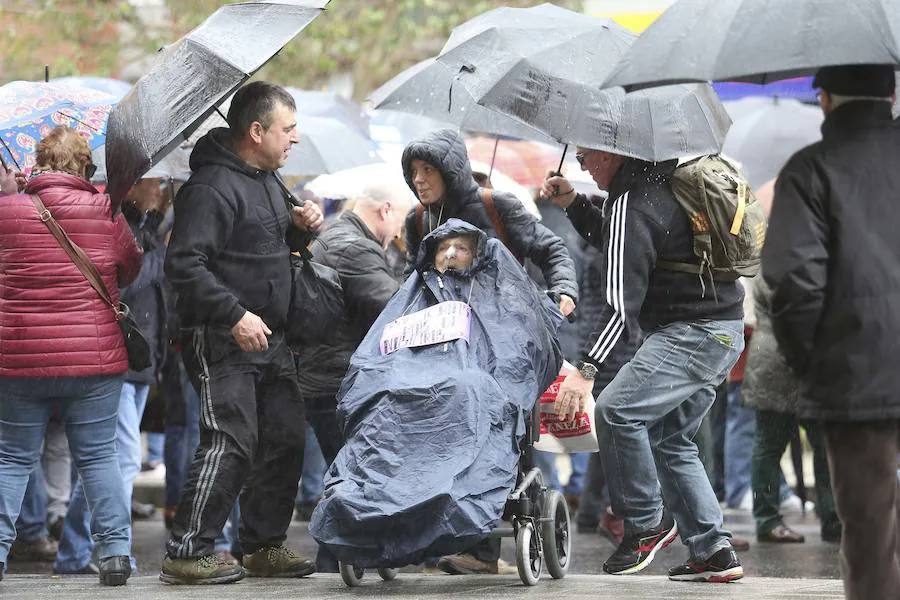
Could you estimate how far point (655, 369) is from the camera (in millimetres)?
7293

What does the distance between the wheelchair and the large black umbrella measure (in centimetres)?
193

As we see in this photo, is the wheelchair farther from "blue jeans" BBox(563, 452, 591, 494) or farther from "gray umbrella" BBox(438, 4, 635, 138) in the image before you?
"blue jeans" BBox(563, 452, 591, 494)

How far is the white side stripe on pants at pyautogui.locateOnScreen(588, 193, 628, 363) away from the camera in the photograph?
284 inches

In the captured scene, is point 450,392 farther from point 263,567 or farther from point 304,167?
A: point 304,167

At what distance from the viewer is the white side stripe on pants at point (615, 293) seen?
722 centimetres

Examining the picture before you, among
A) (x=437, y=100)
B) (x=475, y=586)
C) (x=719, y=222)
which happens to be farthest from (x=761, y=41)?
(x=437, y=100)

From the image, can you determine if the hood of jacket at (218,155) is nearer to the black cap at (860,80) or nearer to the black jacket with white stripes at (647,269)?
the black jacket with white stripes at (647,269)

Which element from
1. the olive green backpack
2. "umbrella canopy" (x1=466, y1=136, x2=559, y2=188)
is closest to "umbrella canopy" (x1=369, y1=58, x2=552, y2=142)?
the olive green backpack

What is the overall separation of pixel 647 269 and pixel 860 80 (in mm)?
1943

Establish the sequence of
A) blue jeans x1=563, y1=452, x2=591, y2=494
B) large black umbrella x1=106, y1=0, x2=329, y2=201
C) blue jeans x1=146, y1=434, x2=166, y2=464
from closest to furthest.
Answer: large black umbrella x1=106, y1=0, x2=329, y2=201, blue jeans x1=563, y1=452, x2=591, y2=494, blue jeans x1=146, y1=434, x2=166, y2=464

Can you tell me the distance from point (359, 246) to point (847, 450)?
373 cm

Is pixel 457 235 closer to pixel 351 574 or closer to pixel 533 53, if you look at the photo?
pixel 533 53

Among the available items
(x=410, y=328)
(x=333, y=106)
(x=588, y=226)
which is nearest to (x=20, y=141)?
(x=410, y=328)

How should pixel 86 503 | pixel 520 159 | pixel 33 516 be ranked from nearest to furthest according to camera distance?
pixel 86 503, pixel 33 516, pixel 520 159
